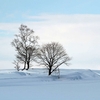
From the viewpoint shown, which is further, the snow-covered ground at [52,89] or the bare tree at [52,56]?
the bare tree at [52,56]

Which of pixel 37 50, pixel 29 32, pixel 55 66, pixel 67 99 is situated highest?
pixel 29 32

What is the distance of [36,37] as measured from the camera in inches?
1609

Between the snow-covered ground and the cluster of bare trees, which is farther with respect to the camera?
the cluster of bare trees

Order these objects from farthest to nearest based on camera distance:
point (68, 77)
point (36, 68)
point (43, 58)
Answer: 1. point (36, 68)
2. point (43, 58)
3. point (68, 77)

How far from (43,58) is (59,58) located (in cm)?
260

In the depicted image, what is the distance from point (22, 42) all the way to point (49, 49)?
14.3 ft

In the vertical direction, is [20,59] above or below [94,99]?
above

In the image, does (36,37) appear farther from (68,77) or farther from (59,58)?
(68,77)

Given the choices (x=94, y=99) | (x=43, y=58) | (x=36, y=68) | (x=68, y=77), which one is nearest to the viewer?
(x=94, y=99)

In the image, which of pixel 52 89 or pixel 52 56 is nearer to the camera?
pixel 52 89

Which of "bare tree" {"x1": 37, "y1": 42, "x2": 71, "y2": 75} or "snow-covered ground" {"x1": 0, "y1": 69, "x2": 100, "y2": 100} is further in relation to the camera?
"bare tree" {"x1": 37, "y1": 42, "x2": 71, "y2": 75}

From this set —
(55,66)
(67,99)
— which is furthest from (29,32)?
(67,99)

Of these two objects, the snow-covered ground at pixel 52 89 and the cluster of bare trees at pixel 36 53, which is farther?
the cluster of bare trees at pixel 36 53

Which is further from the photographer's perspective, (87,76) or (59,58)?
(59,58)
